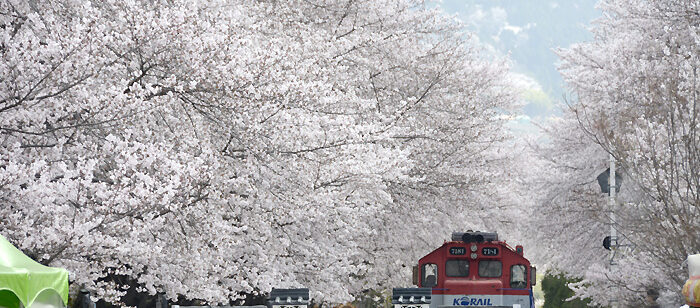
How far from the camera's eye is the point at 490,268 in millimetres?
19969

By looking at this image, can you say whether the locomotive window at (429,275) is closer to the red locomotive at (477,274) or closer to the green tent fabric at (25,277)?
the red locomotive at (477,274)

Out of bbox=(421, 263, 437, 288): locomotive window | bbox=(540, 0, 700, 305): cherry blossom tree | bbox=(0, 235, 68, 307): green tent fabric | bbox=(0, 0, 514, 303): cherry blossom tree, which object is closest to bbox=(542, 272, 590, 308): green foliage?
bbox=(540, 0, 700, 305): cherry blossom tree

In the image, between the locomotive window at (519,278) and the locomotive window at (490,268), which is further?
the locomotive window at (490,268)

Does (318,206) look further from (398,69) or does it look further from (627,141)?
(398,69)

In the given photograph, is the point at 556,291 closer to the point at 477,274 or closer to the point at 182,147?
the point at 477,274

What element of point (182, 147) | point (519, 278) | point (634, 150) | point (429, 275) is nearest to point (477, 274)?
point (519, 278)

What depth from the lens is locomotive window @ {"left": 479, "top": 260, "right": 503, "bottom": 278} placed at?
19938 millimetres

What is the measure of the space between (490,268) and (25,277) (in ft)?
43.9

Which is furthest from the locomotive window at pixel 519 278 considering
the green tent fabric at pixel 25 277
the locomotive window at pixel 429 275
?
the green tent fabric at pixel 25 277

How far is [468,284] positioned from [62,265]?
9.84m

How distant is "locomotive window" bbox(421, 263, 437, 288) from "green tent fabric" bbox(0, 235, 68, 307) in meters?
12.0

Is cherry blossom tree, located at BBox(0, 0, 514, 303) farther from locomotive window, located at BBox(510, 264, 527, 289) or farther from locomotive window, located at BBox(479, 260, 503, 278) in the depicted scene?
locomotive window, located at BBox(510, 264, 527, 289)

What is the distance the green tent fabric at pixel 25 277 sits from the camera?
25.0 feet

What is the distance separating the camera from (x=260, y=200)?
15.9 metres
